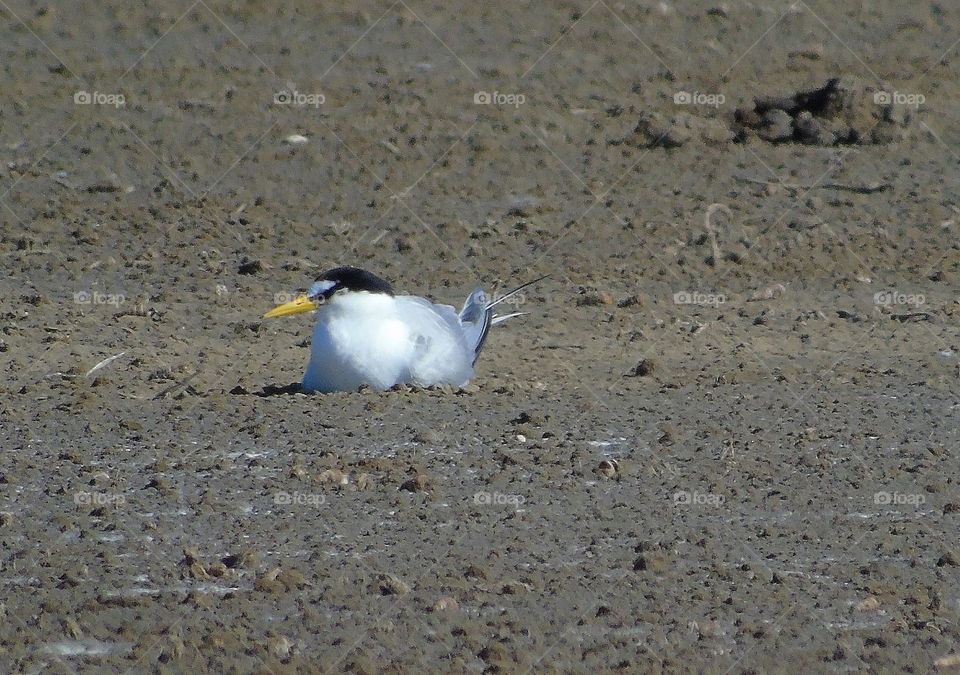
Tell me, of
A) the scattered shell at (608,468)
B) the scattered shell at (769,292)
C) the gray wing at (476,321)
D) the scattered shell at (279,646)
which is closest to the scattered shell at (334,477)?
the scattered shell at (608,468)

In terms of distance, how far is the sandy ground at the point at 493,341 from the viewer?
621 cm

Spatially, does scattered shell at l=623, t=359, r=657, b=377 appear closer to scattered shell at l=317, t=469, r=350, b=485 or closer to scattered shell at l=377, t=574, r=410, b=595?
scattered shell at l=317, t=469, r=350, b=485

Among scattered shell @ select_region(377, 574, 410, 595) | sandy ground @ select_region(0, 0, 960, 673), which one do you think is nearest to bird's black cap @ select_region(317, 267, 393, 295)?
sandy ground @ select_region(0, 0, 960, 673)

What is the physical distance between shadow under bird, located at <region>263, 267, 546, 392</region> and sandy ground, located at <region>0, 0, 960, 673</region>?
0.19 meters

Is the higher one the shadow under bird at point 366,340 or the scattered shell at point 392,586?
the scattered shell at point 392,586

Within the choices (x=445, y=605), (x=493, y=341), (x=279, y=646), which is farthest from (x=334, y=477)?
(x=493, y=341)

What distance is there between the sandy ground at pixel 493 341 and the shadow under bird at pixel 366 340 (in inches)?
7.6

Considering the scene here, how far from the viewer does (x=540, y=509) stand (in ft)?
24.1

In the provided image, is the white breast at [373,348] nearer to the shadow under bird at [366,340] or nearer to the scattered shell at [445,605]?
the shadow under bird at [366,340]

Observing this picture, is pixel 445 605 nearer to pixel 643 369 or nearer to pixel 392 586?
pixel 392 586

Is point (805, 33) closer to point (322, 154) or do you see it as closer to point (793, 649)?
point (322, 154)

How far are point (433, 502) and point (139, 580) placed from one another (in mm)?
1463

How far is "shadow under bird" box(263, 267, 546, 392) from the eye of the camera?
8.99 m

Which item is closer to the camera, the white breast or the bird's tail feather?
the white breast
